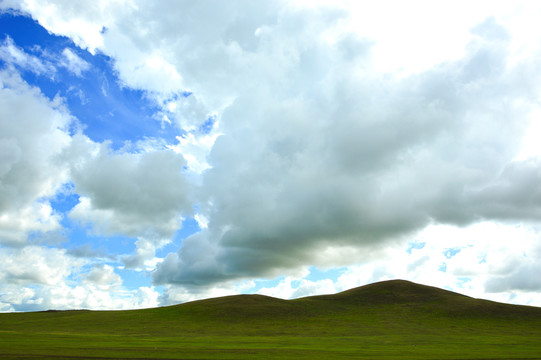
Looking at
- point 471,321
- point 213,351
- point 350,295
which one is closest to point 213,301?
point 350,295

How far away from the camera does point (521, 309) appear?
12369 centimetres

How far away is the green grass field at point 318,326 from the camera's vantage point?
5940 cm

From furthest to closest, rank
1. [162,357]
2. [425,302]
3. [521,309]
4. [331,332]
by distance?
[425,302] < [521,309] < [331,332] < [162,357]

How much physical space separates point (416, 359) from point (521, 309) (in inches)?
4006

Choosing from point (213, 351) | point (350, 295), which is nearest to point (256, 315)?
point (350, 295)

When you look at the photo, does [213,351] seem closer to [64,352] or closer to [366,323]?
[64,352]

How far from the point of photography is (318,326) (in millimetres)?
98375

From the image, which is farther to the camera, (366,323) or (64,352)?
(366,323)

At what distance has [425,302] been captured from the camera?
133375mm

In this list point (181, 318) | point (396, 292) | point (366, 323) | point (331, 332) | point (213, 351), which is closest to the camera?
point (213, 351)

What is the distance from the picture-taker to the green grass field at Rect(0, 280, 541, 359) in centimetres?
5940

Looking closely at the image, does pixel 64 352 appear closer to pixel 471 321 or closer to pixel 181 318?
pixel 181 318

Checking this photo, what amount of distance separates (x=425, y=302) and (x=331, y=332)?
59.4 meters

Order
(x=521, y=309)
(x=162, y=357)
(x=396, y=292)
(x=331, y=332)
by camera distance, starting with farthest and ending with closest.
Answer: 1. (x=396, y=292)
2. (x=521, y=309)
3. (x=331, y=332)
4. (x=162, y=357)
